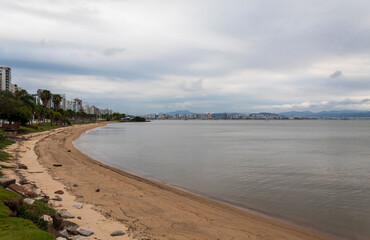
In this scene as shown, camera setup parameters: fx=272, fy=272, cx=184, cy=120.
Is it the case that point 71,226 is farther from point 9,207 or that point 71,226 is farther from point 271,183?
point 271,183

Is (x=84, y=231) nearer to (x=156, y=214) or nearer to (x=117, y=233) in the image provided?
(x=117, y=233)

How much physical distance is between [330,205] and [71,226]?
44.4 ft

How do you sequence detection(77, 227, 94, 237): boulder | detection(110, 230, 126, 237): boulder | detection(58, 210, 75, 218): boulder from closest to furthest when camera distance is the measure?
detection(77, 227, 94, 237): boulder < detection(110, 230, 126, 237): boulder < detection(58, 210, 75, 218): boulder

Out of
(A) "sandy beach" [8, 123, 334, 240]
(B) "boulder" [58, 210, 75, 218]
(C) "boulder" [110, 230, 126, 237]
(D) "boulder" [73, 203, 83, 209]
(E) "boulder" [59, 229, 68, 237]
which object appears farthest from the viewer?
(D) "boulder" [73, 203, 83, 209]

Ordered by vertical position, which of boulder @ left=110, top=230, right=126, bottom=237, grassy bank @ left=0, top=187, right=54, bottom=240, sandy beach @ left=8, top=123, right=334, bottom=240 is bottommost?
sandy beach @ left=8, top=123, right=334, bottom=240

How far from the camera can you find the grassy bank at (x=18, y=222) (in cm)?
614

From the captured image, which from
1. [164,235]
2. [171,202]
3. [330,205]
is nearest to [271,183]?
[330,205]

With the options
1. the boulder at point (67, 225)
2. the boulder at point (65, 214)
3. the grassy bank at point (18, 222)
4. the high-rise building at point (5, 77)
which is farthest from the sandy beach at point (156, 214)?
the high-rise building at point (5, 77)

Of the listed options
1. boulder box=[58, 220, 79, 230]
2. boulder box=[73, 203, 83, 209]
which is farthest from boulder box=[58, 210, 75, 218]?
boulder box=[73, 203, 83, 209]

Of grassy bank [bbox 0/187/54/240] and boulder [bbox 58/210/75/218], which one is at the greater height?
grassy bank [bbox 0/187/54/240]

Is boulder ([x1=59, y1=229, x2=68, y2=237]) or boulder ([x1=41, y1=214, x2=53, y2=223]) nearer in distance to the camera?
boulder ([x1=59, y1=229, x2=68, y2=237])

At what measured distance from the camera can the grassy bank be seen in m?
6.14

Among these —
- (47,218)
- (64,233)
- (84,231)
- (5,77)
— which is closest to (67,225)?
(84,231)

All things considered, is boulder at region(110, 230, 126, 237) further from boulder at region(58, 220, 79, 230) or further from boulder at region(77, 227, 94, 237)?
boulder at region(58, 220, 79, 230)
